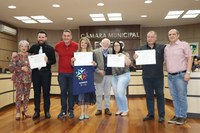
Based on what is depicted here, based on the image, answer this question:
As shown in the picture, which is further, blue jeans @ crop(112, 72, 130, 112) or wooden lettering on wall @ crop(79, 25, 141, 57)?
wooden lettering on wall @ crop(79, 25, 141, 57)

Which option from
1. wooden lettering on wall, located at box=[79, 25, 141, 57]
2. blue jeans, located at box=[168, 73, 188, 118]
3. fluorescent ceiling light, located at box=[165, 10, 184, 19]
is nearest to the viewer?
blue jeans, located at box=[168, 73, 188, 118]

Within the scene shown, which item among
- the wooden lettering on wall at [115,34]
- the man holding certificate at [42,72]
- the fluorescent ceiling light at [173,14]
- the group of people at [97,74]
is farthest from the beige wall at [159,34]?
the man holding certificate at [42,72]

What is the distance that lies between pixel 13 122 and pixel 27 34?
827 cm

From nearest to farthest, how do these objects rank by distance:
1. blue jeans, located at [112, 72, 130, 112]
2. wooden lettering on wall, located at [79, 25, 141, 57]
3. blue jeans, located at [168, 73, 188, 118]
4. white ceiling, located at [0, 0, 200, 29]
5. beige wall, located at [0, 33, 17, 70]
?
blue jeans, located at [168, 73, 188, 118] < blue jeans, located at [112, 72, 130, 112] < white ceiling, located at [0, 0, 200, 29] < beige wall, located at [0, 33, 17, 70] < wooden lettering on wall, located at [79, 25, 141, 57]

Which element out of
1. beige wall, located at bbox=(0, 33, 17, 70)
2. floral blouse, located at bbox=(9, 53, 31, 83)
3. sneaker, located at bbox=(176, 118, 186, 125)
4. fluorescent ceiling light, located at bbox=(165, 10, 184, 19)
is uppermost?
fluorescent ceiling light, located at bbox=(165, 10, 184, 19)

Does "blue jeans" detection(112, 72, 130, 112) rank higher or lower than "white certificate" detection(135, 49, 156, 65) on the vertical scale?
lower

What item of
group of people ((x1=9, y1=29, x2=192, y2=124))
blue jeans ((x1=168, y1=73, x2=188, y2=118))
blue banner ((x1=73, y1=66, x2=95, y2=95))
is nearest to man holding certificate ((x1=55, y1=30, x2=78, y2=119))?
group of people ((x1=9, y1=29, x2=192, y2=124))

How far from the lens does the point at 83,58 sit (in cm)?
441

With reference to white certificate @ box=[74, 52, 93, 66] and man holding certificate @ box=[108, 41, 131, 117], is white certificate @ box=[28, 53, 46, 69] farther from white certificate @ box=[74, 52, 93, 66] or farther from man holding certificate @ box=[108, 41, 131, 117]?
man holding certificate @ box=[108, 41, 131, 117]

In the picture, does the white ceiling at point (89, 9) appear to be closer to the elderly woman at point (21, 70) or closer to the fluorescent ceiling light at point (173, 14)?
the fluorescent ceiling light at point (173, 14)

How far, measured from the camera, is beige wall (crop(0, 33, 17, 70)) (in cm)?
1034

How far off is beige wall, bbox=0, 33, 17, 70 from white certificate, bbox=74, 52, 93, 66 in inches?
273

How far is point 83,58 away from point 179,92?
1728 millimetres

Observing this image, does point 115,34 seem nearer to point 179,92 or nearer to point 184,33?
point 184,33
